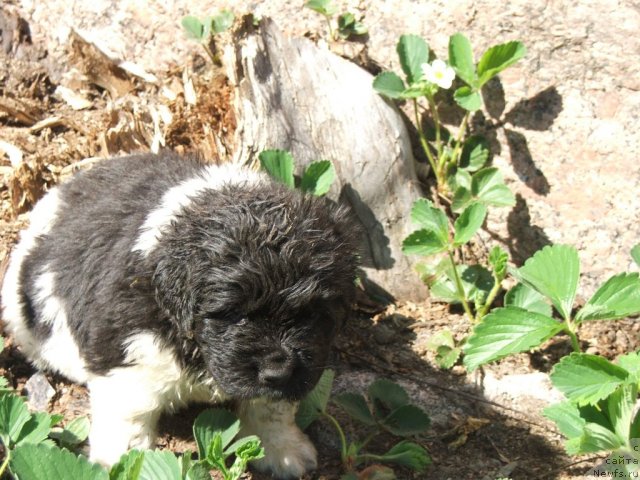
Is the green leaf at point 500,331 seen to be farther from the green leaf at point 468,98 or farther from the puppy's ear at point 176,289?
the green leaf at point 468,98

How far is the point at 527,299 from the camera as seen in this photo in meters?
5.82

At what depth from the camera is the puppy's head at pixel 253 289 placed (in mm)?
4211

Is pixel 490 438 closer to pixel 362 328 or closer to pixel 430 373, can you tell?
pixel 430 373

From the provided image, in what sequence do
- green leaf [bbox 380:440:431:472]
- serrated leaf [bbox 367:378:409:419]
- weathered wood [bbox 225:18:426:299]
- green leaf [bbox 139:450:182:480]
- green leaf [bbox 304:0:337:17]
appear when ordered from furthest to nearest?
green leaf [bbox 304:0:337:17] → weathered wood [bbox 225:18:426:299] → serrated leaf [bbox 367:378:409:419] → green leaf [bbox 380:440:431:472] → green leaf [bbox 139:450:182:480]

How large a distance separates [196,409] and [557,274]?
235 cm

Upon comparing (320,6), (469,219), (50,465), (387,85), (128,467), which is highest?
(320,6)

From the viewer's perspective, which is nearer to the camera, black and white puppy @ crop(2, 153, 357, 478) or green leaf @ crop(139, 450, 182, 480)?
green leaf @ crop(139, 450, 182, 480)

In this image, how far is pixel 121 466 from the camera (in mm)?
3807

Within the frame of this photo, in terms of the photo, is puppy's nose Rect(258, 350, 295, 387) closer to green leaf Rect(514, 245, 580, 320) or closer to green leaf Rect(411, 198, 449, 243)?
green leaf Rect(514, 245, 580, 320)

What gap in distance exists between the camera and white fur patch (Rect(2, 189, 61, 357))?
5.59m

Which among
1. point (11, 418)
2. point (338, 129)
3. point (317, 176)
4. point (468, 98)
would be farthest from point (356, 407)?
point (468, 98)

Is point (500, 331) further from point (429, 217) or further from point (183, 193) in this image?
point (183, 193)

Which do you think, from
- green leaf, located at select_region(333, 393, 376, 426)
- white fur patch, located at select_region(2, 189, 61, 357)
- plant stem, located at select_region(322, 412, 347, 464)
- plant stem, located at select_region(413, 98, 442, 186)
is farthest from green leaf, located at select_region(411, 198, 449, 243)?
white fur patch, located at select_region(2, 189, 61, 357)

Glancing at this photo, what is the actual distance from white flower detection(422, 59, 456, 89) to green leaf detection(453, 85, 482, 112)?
102mm
